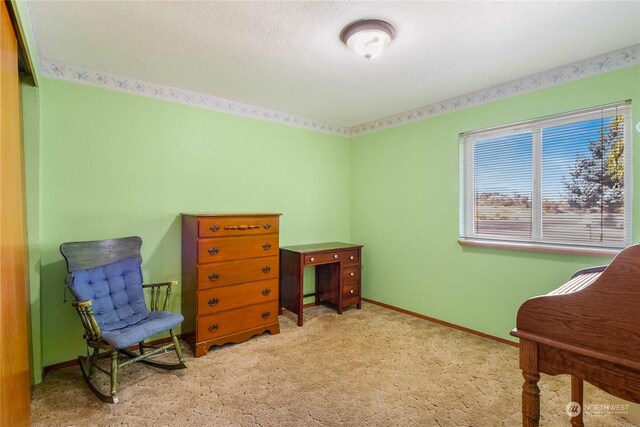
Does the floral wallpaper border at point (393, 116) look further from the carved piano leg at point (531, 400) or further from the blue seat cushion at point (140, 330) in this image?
the carved piano leg at point (531, 400)

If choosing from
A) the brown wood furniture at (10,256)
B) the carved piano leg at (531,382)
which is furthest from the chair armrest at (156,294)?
the carved piano leg at (531,382)

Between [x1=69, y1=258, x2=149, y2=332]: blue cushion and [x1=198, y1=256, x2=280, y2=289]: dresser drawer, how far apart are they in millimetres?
505

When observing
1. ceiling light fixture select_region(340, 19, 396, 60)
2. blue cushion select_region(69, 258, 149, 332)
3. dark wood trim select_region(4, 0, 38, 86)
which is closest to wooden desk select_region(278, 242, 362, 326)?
blue cushion select_region(69, 258, 149, 332)

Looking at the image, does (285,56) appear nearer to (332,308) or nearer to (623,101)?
(623,101)

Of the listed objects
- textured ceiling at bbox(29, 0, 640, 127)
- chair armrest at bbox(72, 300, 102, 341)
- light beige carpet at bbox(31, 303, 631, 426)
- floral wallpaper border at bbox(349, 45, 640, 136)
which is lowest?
light beige carpet at bbox(31, 303, 631, 426)

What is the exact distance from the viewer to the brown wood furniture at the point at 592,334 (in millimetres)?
976

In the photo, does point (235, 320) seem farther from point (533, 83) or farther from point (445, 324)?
point (533, 83)

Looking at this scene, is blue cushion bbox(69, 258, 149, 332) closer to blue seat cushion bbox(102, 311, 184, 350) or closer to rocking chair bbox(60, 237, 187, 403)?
rocking chair bbox(60, 237, 187, 403)

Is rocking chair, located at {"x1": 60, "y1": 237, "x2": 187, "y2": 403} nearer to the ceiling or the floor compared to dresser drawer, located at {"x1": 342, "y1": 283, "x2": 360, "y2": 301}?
nearer to the ceiling

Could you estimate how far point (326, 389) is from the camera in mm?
2219

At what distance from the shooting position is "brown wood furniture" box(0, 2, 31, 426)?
131 cm

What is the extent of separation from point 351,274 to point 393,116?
6.75 ft

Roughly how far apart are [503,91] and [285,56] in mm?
2073

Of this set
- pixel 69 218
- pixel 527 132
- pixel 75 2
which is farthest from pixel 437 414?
pixel 75 2
